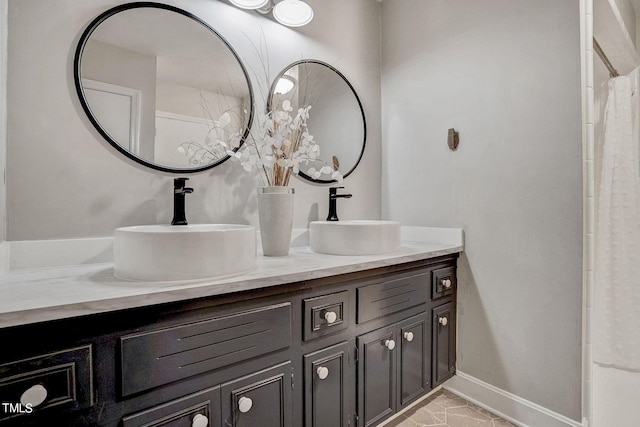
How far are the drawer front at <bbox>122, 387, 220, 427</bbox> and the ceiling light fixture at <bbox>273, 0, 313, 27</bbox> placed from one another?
1720mm

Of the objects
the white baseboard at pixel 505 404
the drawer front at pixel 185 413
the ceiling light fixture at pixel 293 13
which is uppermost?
the ceiling light fixture at pixel 293 13

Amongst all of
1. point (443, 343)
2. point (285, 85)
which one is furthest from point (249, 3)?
point (443, 343)

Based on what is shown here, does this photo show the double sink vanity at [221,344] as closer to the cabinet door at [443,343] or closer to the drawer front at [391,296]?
the drawer front at [391,296]

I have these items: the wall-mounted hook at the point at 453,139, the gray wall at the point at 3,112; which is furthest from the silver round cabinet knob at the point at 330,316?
the wall-mounted hook at the point at 453,139

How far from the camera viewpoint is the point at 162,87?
1351 mm

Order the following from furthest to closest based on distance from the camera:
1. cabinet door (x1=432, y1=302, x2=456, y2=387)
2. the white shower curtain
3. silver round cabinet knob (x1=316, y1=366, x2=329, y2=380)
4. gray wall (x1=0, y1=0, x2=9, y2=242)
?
the white shower curtain → cabinet door (x1=432, y1=302, x2=456, y2=387) → silver round cabinet knob (x1=316, y1=366, x2=329, y2=380) → gray wall (x1=0, y1=0, x2=9, y2=242)

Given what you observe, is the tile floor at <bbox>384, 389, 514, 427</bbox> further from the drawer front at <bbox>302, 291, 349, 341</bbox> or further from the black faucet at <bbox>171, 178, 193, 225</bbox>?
the black faucet at <bbox>171, 178, 193, 225</bbox>

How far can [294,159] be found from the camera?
4.83 ft

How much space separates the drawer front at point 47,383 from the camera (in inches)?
24.6

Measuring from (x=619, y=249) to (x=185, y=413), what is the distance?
227 cm

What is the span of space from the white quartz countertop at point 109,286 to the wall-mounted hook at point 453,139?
834mm

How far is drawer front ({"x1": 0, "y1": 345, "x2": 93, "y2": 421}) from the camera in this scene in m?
0.63

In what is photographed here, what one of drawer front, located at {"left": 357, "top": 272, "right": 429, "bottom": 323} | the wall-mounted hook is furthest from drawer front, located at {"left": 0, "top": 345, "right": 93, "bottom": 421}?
the wall-mounted hook

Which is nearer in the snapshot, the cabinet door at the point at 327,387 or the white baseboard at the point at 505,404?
the cabinet door at the point at 327,387
